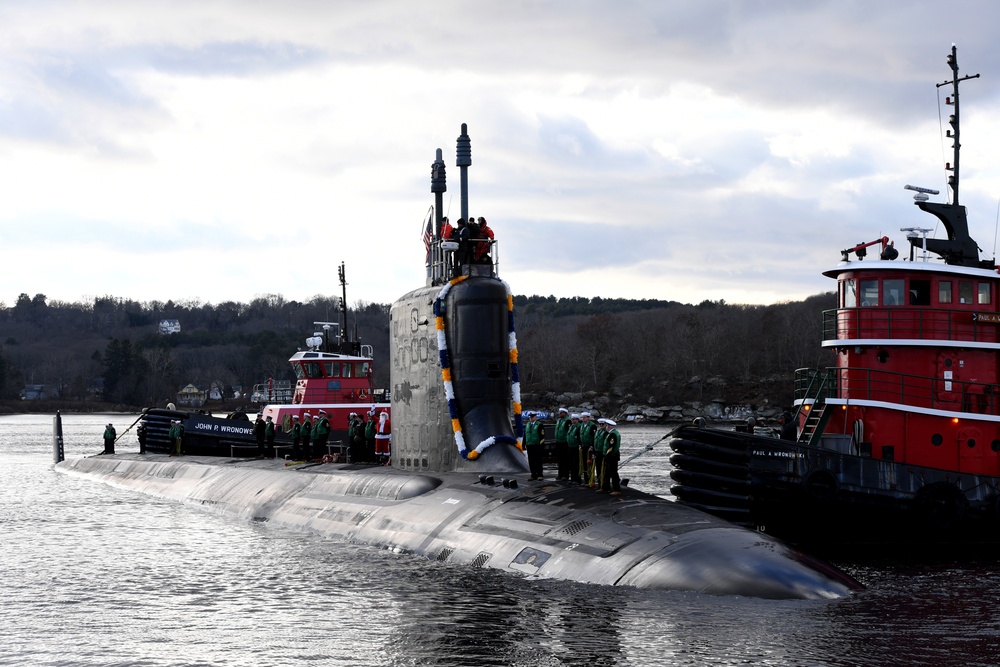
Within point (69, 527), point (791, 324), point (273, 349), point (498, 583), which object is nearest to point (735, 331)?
point (791, 324)

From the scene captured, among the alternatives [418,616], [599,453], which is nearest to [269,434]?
Result: [599,453]

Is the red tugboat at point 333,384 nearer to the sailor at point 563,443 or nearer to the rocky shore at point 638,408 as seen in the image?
the sailor at point 563,443

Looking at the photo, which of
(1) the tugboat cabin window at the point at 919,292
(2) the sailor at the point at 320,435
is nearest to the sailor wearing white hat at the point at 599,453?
(1) the tugboat cabin window at the point at 919,292

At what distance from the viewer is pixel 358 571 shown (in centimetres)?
1838

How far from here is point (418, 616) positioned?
1495 cm

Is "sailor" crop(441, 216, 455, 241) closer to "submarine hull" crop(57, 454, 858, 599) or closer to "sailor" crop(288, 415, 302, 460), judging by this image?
"submarine hull" crop(57, 454, 858, 599)

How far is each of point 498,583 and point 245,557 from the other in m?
6.34

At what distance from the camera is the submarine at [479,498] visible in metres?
14.8

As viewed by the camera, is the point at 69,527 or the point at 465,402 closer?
the point at 465,402

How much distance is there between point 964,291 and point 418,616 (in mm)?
14599

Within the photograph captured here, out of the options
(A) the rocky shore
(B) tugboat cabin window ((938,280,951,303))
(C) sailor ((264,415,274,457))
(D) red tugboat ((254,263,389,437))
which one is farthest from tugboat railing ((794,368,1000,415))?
(A) the rocky shore

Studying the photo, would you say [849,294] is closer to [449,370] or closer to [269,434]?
[449,370]

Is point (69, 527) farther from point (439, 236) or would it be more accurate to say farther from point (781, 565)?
point (781, 565)

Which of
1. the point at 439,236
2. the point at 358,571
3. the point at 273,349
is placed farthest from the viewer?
the point at 273,349
